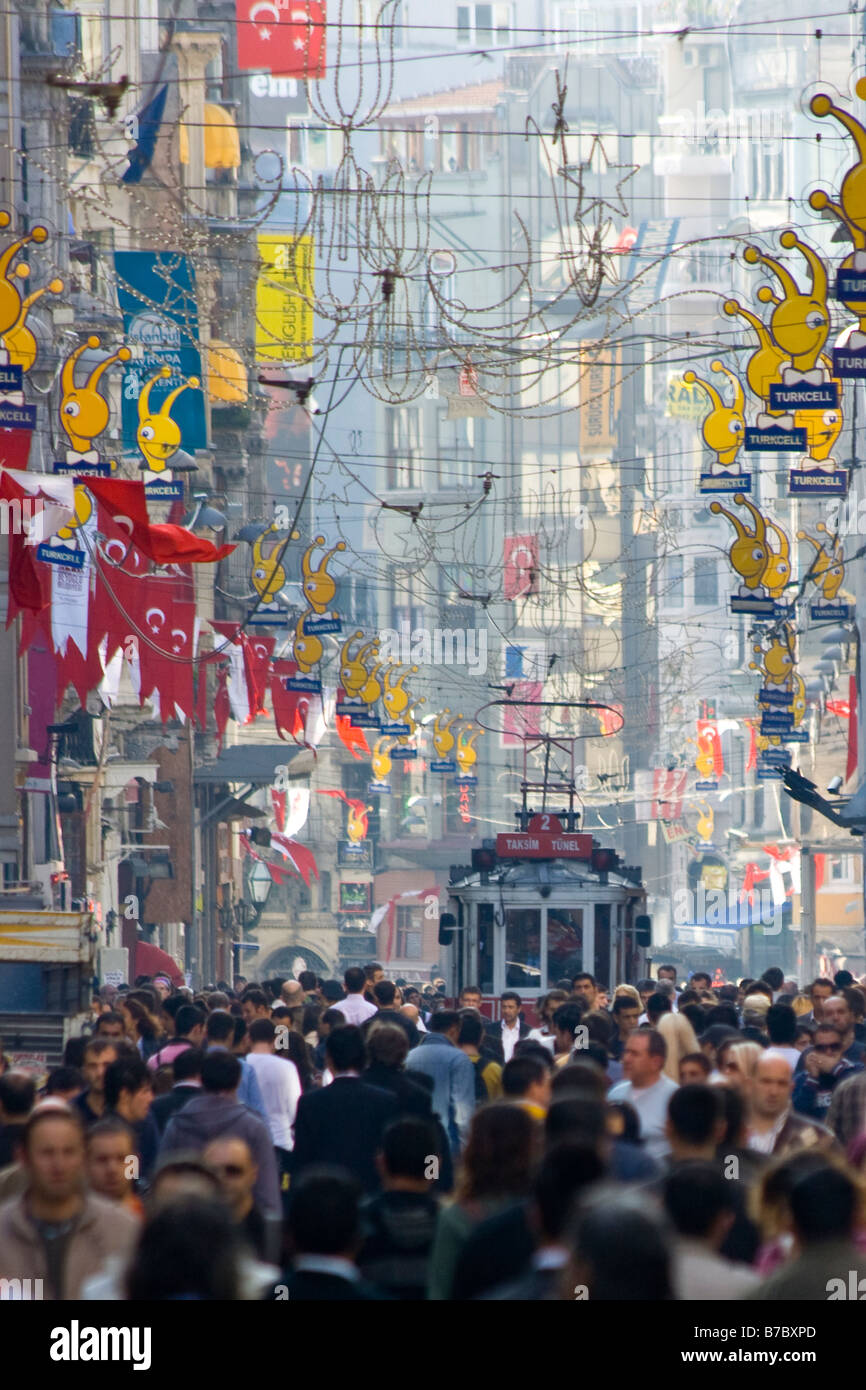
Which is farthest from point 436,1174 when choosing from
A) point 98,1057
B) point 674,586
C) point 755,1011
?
point 674,586

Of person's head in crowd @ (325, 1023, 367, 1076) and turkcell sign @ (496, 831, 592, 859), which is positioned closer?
person's head in crowd @ (325, 1023, 367, 1076)

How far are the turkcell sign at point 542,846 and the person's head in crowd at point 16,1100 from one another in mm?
18328

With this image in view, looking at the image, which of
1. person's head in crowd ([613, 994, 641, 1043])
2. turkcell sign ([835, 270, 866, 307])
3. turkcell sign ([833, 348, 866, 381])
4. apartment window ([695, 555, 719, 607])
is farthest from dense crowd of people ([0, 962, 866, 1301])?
apartment window ([695, 555, 719, 607])

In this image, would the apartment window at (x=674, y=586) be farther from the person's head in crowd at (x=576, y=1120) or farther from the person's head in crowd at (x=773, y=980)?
the person's head in crowd at (x=576, y=1120)

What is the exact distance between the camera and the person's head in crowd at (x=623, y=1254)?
4.78m

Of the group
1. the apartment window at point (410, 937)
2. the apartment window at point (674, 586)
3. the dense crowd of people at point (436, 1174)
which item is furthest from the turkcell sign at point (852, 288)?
the apartment window at point (674, 586)

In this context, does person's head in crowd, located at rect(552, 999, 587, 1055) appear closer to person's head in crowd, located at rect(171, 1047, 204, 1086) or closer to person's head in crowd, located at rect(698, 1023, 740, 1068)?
person's head in crowd, located at rect(698, 1023, 740, 1068)

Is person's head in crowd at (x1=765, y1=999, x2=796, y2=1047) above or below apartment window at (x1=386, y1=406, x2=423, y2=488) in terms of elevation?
below

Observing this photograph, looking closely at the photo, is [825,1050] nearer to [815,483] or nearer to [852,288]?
[852,288]

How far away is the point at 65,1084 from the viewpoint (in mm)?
11023

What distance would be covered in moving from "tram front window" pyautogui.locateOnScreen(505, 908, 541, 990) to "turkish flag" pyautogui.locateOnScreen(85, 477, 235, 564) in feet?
21.5

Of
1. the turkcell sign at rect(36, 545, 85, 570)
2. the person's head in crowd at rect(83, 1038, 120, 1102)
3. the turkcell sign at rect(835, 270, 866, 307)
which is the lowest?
the person's head in crowd at rect(83, 1038, 120, 1102)

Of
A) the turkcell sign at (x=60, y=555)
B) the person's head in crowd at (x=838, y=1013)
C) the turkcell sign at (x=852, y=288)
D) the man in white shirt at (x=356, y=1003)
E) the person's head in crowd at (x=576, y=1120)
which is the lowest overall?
the man in white shirt at (x=356, y=1003)

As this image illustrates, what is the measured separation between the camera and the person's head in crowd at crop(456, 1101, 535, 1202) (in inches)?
280
